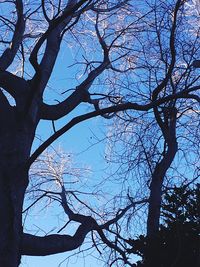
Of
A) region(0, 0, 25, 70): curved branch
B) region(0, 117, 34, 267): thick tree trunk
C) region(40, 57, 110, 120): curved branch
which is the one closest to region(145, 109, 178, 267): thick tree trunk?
region(40, 57, 110, 120): curved branch

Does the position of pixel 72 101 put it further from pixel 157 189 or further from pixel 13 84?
pixel 157 189

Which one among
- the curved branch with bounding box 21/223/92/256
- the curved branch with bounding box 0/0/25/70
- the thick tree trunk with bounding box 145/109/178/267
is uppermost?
the curved branch with bounding box 0/0/25/70

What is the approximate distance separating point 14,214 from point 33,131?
4.24 ft

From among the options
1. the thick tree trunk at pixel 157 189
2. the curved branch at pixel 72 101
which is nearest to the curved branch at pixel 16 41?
the curved branch at pixel 72 101

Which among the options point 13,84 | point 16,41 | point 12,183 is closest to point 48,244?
point 12,183

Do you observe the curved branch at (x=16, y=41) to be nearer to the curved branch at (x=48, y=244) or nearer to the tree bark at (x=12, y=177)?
the tree bark at (x=12, y=177)

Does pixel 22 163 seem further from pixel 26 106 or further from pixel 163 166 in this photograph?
pixel 163 166

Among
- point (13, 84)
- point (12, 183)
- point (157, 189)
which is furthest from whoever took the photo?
point (157, 189)

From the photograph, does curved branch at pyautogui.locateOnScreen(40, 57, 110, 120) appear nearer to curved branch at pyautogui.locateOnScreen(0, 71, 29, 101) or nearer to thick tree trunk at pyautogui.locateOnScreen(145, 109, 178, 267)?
curved branch at pyautogui.locateOnScreen(0, 71, 29, 101)

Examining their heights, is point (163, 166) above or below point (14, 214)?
above

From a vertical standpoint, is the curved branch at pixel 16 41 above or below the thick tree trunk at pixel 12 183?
above

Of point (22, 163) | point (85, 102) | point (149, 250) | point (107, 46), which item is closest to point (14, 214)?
point (22, 163)

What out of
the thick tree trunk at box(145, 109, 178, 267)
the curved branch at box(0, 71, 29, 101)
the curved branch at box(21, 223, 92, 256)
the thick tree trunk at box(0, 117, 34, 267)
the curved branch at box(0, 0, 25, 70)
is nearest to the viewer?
the thick tree trunk at box(0, 117, 34, 267)

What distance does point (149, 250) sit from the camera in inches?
247
